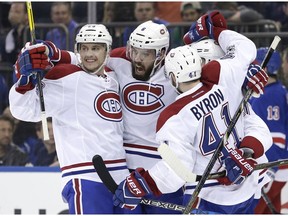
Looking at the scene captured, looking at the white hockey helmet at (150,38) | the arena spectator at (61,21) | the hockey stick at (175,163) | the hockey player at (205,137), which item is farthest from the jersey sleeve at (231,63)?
the arena spectator at (61,21)

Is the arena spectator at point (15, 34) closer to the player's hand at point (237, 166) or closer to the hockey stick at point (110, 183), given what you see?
the hockey stick at point (110, 183)

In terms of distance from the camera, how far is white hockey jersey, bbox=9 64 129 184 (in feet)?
16.5

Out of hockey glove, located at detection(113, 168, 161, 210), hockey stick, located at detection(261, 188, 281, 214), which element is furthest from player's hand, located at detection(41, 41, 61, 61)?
hockey stick, located at detection(261, 188, 281, 214)

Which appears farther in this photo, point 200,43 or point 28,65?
point 200,43

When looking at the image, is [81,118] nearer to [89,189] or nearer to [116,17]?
[89,189]

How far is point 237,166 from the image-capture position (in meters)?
4.86

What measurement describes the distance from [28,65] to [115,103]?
20.2 inches

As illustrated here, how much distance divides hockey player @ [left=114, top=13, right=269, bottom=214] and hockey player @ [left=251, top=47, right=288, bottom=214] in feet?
5.17

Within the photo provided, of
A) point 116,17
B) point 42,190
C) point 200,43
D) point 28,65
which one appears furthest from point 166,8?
point 28,65

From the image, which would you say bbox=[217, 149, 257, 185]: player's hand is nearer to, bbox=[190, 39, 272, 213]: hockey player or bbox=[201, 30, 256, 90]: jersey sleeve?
bbox=[190, 39, 272, 213]: hockey player

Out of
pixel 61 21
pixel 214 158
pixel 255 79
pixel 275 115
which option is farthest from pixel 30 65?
pixel 61 21

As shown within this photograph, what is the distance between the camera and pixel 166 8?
24.6 feet

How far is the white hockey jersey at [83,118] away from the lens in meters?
5.04

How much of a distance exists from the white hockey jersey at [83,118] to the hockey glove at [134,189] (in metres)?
0.19
